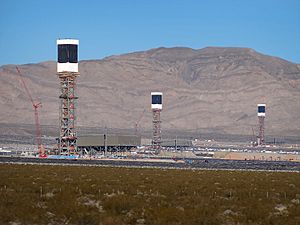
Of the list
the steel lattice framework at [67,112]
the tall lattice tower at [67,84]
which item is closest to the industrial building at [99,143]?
the steel lattice framework at [67,112]

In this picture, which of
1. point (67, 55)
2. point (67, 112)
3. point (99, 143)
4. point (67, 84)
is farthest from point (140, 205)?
point (99, 143)

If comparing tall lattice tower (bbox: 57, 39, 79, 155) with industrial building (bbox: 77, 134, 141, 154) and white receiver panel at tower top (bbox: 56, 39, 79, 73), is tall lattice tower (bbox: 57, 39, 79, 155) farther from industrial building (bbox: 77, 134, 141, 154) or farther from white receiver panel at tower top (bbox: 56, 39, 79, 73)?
industrial building (bbox: 77, 134, 141, 154)

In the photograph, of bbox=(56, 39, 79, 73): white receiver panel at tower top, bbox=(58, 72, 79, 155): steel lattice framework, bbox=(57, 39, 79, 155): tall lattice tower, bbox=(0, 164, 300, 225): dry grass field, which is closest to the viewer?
bbox=(0, 164, 300, 225): dry grass field

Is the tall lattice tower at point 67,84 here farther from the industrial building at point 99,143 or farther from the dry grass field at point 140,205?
the dry grass field at point 140,205

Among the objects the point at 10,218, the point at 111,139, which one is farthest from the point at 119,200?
the point at 111,139

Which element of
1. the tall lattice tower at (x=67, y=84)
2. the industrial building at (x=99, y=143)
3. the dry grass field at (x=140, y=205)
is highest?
the tall lattice tower at (x=67, y=84)

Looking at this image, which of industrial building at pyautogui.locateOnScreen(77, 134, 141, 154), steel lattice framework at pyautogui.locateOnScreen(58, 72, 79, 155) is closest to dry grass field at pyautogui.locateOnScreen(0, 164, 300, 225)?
steel lattice framework at pyautogui.locateOnScreen(58, 72, 79, 155)

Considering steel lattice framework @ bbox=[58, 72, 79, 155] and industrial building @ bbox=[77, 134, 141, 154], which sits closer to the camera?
steel lattice framework @ bbox=[58, 72, 79, 155]

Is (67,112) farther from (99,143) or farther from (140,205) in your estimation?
(140,205)
